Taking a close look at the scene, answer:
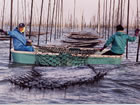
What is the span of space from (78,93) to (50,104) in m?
1.19

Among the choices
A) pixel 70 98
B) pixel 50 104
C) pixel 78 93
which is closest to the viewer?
pixel 50 104

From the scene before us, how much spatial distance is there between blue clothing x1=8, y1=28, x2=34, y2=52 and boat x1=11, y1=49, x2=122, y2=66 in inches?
8.4

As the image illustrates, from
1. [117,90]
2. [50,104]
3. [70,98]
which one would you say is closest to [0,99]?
[50,104]

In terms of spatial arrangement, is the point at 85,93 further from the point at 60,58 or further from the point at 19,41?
the point at 19,41

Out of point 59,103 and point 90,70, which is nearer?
point 59,103

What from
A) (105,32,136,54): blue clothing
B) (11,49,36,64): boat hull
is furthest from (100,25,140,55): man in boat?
(11,49,36,64): boat hull

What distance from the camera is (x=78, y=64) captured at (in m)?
11.7

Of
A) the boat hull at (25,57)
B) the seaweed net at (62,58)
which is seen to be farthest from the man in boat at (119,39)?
the boat hull at (25,57)

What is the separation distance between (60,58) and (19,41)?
183cm

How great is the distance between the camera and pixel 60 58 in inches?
450

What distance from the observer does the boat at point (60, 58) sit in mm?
11430

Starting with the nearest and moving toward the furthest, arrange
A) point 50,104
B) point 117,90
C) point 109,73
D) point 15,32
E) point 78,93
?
point 50,104
point 78,93
point 117,90
point 109,73
point 15,32

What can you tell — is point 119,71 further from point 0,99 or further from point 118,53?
point 0,99

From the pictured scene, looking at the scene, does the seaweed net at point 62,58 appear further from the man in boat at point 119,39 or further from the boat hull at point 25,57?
the man in boat at point 119,39
